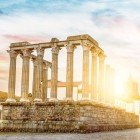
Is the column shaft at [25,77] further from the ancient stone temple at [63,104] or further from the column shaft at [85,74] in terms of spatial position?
the column shaft at [85,74]

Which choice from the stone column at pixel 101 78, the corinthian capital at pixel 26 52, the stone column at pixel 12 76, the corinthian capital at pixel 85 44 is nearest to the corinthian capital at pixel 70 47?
the corinthian capital at pixel 85 44

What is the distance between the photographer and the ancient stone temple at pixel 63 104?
36.1 metres

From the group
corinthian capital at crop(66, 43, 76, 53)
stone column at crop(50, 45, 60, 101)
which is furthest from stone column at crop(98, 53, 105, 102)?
stone column at crop(50, 45, 60, 101)

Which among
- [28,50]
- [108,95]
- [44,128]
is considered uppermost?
[28,50]

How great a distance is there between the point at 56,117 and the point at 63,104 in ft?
5.06

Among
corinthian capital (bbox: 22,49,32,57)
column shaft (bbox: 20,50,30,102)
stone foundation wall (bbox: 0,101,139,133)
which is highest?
corinthian capital (bbox: 22,49,32,57)

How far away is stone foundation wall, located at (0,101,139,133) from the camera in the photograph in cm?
3578

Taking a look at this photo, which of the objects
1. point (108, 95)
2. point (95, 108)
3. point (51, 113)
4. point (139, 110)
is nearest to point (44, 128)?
point (51, 113)

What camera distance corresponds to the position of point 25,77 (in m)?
44.6

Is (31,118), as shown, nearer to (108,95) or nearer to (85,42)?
(85,42)

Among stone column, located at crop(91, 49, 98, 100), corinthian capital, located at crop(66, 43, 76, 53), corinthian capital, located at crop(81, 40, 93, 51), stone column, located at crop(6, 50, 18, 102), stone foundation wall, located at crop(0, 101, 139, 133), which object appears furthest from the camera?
stone column, located at crop(6, 50, 18, 102)

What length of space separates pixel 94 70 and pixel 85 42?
505 centimetres

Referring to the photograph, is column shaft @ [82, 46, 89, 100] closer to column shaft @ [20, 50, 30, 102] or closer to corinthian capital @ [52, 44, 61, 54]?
corinthian capital @ [52, 44, 61, 54]

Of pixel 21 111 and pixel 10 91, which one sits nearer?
pixel 21 111
